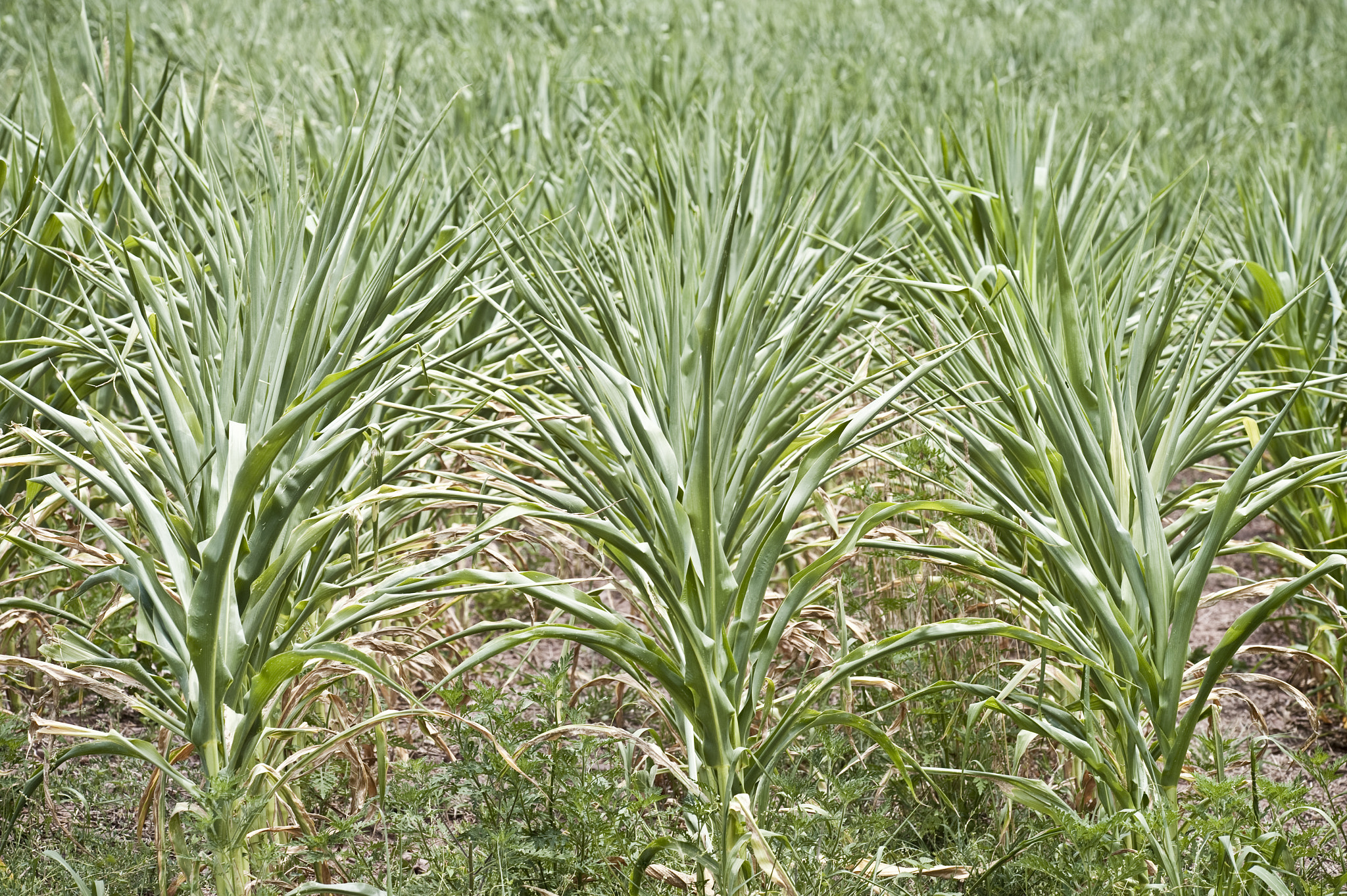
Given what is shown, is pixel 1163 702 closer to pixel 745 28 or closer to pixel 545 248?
pixel 545 248

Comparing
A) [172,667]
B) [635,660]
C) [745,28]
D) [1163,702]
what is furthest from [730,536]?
[745,28]

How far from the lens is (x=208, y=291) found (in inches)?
74.0

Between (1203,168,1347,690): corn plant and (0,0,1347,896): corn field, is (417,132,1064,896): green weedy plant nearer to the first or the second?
(0,0,1347,896): corn field

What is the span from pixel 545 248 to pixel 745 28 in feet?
17.8

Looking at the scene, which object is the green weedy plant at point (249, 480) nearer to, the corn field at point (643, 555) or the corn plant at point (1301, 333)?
the corn field at point (643, 555)

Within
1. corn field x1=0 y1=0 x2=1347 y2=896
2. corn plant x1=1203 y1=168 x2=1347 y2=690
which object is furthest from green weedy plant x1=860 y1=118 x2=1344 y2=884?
corn plant x1=1203 y1=168 x2=1347 y2=690

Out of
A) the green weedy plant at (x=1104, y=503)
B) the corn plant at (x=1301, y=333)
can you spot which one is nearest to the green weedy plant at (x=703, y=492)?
the green weedy plant at (x=1104, y=503)

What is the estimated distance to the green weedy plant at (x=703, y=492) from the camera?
4.95ft

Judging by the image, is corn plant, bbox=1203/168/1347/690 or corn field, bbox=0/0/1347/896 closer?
corn field, bbox=0/0/1347/896

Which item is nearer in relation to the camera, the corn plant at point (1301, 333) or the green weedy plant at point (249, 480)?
the green weedy plant at point (249, 480)

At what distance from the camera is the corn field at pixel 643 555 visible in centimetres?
150

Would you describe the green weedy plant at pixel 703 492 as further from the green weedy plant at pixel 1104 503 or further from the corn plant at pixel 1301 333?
the corn plant at pixel 1301 333

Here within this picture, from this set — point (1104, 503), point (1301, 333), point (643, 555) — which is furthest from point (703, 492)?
point (1301, 333)

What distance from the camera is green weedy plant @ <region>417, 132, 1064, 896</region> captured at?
1.51 metres
